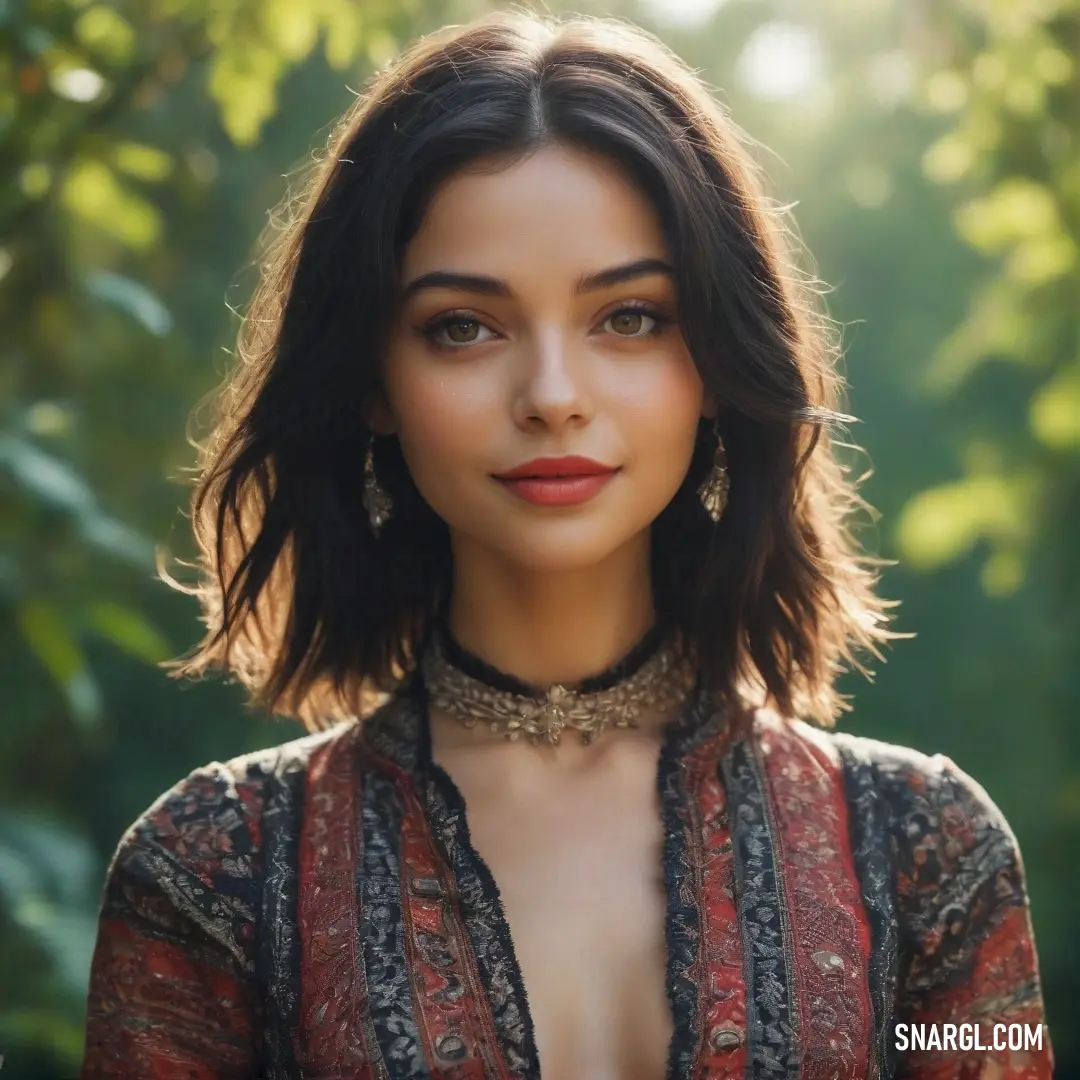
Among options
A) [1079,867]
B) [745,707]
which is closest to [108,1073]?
[745,707]

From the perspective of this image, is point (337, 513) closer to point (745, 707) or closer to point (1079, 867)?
point (745, 707)

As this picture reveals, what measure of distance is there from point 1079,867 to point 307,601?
2.36 meters

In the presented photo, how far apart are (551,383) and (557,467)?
10 centimetres

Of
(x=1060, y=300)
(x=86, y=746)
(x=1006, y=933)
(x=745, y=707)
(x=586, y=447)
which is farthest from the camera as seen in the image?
(x=86, y=746)

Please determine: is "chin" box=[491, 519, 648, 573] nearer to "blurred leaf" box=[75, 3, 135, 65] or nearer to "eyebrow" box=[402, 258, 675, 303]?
"eyebrow" box=[402, 258, 675, 303]

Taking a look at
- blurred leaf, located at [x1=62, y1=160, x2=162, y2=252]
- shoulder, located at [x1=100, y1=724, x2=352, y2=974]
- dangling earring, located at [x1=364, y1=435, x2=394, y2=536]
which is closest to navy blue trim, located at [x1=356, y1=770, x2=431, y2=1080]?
shoulder, located at [x1=100, y1=724, x2=352, y2=974]

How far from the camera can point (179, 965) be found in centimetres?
213

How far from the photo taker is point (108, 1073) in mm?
2115

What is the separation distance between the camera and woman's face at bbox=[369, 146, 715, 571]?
2.00 m

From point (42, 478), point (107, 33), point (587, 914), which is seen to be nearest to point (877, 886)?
point (587, 914)

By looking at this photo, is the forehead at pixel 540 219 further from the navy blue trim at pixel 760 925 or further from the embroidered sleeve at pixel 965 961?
the embroidered sleeve at pixel 965 961

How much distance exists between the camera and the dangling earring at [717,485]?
227cm

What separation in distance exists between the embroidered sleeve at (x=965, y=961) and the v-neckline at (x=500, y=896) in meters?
0.27

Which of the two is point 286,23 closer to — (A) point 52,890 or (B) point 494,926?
(A) point 52,890
